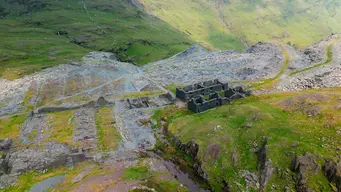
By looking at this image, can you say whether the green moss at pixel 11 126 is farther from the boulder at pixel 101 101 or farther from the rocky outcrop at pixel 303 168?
the rocky outcrop at pixel 303 168

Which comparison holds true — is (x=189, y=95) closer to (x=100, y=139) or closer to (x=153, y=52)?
(x=100, y=139)

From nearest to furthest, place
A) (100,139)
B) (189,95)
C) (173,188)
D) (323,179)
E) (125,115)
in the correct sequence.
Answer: (323,179) < (173,188) < (100,139) < (125,115) < (189,95)

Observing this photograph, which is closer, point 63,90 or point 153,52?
point 63,90

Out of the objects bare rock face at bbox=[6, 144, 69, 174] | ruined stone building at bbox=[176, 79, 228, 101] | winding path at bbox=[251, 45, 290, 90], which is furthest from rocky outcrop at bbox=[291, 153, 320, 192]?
winding path at bbox=[251, 45, 290, 90]

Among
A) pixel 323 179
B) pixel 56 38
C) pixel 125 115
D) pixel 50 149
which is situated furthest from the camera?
pixel 56 38

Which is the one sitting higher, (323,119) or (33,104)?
(323,119)

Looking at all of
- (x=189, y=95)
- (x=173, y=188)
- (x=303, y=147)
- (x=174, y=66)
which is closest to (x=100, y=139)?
(x=173, y=188)

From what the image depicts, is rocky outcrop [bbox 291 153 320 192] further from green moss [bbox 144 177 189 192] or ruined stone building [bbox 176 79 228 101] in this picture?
ruined stone building [bbox 176 79 228 101]
